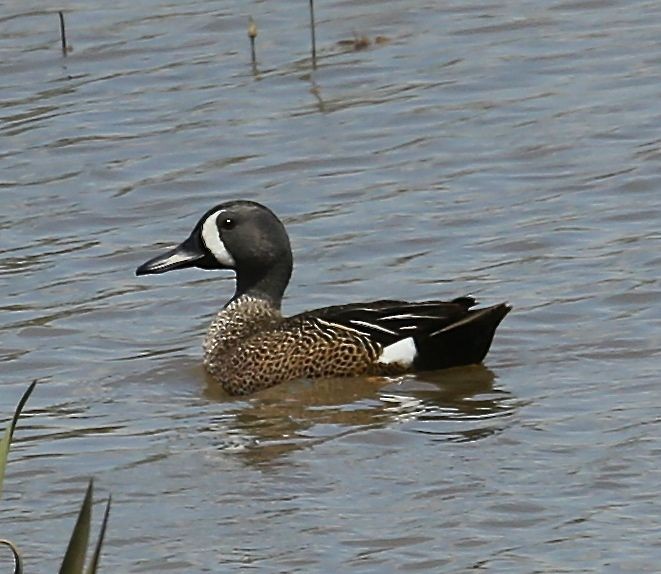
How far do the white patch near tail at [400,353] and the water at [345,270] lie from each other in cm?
10

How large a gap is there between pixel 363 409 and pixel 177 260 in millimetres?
1507

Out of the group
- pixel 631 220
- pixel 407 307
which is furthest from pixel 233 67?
pixel 407 307

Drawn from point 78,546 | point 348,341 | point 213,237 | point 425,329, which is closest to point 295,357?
point 348,341

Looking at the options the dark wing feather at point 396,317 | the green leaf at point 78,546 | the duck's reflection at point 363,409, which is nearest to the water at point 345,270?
the duck's reflection at point 363,409

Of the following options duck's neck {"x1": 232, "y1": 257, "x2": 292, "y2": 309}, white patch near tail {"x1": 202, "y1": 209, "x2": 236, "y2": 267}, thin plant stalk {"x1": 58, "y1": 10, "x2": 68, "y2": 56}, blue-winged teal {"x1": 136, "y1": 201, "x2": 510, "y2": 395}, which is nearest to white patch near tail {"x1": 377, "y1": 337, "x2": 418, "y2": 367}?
blue-winged teal {"x1": 136, "y1": 201, "x2": 510, "y2": 395}

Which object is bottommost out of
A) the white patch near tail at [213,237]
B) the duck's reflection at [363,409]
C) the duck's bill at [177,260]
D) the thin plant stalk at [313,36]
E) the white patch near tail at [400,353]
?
the duck's reflection at [363,409]

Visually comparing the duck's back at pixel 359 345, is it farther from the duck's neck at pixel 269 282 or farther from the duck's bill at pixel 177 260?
the duck's bill at pixel 177 260

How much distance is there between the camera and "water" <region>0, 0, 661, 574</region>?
670cm

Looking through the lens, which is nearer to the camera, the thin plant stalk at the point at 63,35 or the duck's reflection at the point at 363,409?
the duck's reflection at the point at 363,409

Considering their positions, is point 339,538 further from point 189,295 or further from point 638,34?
point 638,34

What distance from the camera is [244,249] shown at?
31.3 ft

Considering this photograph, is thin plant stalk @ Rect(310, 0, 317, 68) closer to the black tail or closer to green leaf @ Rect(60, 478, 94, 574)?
the black tail

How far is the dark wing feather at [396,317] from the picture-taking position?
8.75 meters

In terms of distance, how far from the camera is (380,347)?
29.0 feet
